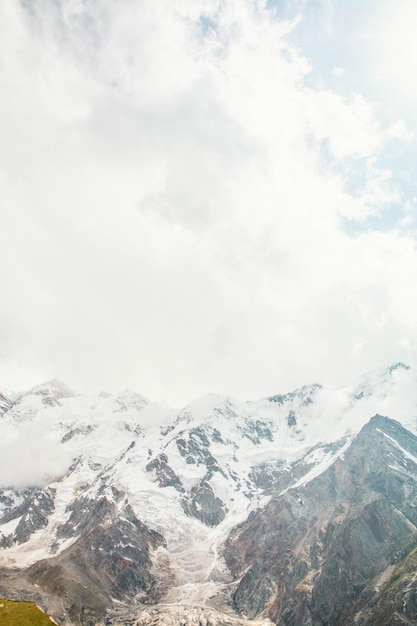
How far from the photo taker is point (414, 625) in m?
146

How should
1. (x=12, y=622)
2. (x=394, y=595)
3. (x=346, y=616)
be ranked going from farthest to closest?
(x=346, y=616) → (x=394, y=595) → (x=12, y=622)

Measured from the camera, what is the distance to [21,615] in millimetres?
150750

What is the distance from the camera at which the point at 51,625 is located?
149625mm

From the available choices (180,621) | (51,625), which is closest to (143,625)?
(180,621)

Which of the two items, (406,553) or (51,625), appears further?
(406,553)

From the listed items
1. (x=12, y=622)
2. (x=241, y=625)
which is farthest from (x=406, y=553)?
(x=12, y=622)

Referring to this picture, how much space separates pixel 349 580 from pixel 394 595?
40364 millimetres

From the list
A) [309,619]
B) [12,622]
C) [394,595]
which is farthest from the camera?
[309,619]

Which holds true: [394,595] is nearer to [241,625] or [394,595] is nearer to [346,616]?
[346,616]

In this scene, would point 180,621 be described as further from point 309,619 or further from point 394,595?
point 394,595

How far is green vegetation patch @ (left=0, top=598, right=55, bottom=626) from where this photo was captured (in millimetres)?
144500

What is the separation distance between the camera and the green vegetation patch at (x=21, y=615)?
144 m

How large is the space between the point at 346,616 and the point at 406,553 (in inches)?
1529

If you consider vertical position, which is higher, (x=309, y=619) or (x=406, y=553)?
(x=406, y=553)
